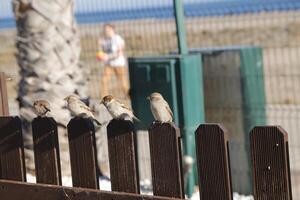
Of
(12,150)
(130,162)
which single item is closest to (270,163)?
(130,162)

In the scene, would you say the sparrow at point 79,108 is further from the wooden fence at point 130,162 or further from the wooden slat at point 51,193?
the wooden slat at point 51,193

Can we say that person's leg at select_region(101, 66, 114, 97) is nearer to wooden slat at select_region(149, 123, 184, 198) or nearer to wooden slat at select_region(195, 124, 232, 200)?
wooden slat at select_region(149, 123, 184, 198)

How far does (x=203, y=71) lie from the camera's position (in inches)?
325

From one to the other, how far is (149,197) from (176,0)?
12.8 ft

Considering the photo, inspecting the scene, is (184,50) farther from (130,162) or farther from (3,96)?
(130,162)

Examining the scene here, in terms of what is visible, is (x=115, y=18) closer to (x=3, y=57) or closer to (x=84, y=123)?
(x=84, y=123)

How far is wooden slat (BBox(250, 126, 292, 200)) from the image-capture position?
3.48m

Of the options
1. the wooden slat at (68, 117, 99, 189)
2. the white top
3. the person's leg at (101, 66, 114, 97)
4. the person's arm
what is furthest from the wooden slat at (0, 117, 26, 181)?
the person's arm

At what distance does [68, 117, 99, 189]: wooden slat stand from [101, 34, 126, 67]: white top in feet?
41.3

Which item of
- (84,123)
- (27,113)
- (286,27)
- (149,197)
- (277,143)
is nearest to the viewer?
(277,143)

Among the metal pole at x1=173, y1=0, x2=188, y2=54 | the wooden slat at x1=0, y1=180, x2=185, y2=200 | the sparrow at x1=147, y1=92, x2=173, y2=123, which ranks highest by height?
the metal pole at x1=173, y1=0, x2=188, y2=54

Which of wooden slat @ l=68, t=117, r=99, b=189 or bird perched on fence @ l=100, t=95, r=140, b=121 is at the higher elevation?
bird perched on fence @ l=100, t=95, r=140, b=121

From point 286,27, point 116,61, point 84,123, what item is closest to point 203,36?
point 286,27

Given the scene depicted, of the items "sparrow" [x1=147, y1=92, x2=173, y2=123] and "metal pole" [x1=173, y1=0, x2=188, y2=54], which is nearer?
"sparrow" [x1=147, y1=92, x2=173, y2=123]
